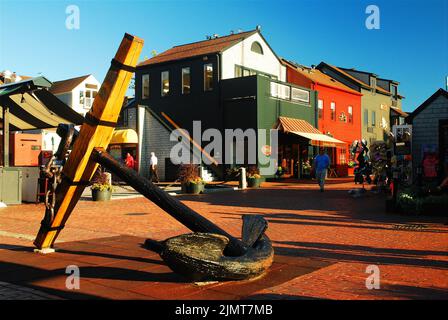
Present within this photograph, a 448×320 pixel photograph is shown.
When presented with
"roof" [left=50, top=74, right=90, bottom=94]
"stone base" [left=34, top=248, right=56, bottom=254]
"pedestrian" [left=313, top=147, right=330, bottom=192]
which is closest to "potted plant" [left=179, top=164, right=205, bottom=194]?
"pedestrian" [left=313, top=147, right=330, bottom=192]

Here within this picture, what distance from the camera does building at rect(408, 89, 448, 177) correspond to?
1457 centimetres

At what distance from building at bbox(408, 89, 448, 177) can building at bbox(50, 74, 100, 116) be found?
3267 centimetres

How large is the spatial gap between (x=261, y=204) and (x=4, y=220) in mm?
7171

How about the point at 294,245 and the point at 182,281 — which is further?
the point at 294,245

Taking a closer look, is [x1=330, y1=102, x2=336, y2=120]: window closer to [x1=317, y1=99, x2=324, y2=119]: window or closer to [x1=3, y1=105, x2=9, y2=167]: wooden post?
[x1=317, y1=99, x2=324, y2=119]: window

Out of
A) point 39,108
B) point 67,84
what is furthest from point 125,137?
point 67,84

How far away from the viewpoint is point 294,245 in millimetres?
7227

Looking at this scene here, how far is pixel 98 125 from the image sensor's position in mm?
5270

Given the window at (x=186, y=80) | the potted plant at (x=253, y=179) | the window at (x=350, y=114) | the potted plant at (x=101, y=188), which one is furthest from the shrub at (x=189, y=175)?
the window at (x=350, y=114)

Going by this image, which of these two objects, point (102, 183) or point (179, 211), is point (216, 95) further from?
point (179, 211)

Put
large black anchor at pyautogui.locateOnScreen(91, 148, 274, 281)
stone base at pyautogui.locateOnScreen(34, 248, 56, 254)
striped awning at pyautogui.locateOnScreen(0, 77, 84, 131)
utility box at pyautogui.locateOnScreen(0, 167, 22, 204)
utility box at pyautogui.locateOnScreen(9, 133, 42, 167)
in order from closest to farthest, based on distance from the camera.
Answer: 1. large black anchor at pyautogui.locateOnScreen(91, 148, 274, 281)
2. stone base at pyautogui.locateOnScreen(34, 248, 56, 254)
3. utility box at pyautogui.locateOnScreen(0, 167, 22, 204)
4. striped awning at pyautogui.locateOnScreen(0, 77, 84, 131)
5. utility box at pyautogui.locateOnScreen(9, 133, 42, 167)

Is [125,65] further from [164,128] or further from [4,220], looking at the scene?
[164,128]

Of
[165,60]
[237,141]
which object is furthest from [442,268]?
[165,60]

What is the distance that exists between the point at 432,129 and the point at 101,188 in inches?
441
